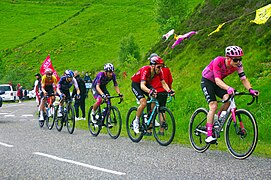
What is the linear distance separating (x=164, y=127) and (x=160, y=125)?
150mm

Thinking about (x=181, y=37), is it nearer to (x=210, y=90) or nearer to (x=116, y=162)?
(x=210, y=90)

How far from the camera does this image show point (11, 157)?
405 inches

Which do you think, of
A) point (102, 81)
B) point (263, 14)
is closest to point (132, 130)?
point (102, 81)

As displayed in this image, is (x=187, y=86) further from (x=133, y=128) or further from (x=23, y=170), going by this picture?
(x=23, y=170)

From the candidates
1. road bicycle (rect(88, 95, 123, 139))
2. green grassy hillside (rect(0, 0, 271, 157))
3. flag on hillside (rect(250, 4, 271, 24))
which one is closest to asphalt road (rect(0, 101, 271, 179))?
road bicycle (rect(88, 95, 123, 139))

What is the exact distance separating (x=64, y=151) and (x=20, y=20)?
365ft

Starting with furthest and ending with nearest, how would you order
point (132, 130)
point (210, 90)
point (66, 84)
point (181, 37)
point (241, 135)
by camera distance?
point (181, 37) < point (66, 84) < point (132, 130) < point (210, 90) < point (241, 135)

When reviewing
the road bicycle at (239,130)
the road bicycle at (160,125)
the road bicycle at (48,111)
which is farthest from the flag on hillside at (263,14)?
the road bicycle at (239,130)

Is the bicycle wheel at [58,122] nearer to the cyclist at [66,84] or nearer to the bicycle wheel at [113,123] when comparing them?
the cyclist at [66,84]

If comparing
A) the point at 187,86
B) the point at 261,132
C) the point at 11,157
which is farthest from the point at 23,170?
the point at 187,86

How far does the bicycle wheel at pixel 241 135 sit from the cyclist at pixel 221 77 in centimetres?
45

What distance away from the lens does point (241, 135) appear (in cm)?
904

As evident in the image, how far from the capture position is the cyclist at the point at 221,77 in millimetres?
9242

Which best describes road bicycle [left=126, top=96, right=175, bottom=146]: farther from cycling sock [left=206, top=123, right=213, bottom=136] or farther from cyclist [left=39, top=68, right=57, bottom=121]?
cyclist [left=39, top=68, right=57, bottom=121]
